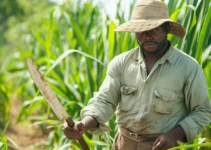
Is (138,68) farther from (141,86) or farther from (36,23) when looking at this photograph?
(36,23)

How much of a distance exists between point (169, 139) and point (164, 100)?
0.47 ft

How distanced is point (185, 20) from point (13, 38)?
282 inches

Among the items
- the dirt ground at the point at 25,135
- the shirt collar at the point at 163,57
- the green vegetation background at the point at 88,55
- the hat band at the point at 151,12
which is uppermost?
the hat band at the point at 151,12

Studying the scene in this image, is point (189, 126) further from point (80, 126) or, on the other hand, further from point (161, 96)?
point (80, 126)

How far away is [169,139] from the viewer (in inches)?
82.6

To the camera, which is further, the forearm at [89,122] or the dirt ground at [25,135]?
the dirt ground at [25,135]

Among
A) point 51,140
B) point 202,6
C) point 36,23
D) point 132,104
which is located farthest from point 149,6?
point 36,23

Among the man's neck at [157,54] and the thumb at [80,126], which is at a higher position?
the man's neck at [157,54]

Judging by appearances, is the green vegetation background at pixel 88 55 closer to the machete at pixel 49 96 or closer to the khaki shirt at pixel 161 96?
the khaki shirt at pixel 161 96

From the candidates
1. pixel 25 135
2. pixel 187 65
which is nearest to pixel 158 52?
pixel 187 65

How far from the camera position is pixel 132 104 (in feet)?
7.22

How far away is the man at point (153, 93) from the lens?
2133mm

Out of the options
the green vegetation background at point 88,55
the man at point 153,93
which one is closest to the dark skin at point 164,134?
the man at point 153,93

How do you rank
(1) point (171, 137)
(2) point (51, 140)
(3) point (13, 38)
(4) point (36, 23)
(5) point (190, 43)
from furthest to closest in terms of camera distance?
(3) point (13, 38), (4) point (36, 23), (2) point (51, 140), (5) point (190, 43), (1) point (171, 137)
